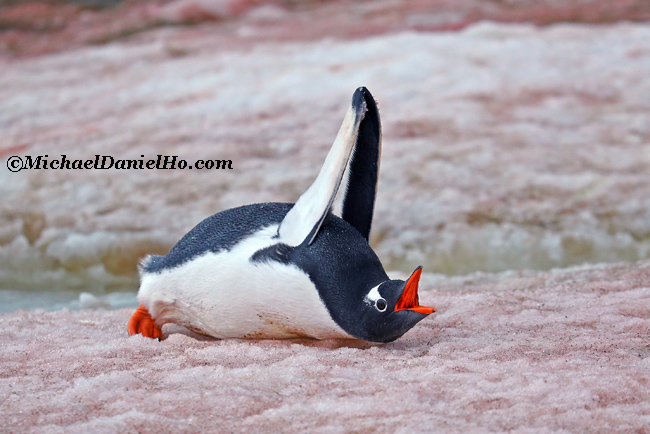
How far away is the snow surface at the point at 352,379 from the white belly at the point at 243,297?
0.05 metres

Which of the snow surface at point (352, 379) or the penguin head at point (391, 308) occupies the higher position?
the penguin head at point (391, 308)

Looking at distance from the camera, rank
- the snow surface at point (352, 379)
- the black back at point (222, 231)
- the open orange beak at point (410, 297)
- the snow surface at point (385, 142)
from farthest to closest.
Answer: the snow surface at point (385, 142), the black back at point (222, 231), the open orange beak at point (410, 297), the snow surface at point (352, 379)

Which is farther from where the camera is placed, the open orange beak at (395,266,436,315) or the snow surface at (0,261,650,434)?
the open orange beak at (395,266,436,315)

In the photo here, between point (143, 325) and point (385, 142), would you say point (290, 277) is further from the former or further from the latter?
point (385, 142)

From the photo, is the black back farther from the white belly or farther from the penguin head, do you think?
the penguin head

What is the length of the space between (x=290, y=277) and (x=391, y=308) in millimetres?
231

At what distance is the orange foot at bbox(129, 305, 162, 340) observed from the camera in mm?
1793

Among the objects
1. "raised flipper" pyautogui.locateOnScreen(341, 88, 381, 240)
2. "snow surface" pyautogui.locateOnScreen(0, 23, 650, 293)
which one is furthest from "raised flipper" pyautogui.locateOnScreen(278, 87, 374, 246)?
"snow surface" pyautogui.locateOnScreen(0, 23, 650, 293)

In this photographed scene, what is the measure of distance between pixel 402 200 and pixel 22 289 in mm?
1932

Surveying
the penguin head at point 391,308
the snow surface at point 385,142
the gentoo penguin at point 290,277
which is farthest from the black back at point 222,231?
the snow surface at point 385,142

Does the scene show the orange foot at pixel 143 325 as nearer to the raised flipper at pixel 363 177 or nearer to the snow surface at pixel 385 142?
the raised flipper at pixel 363 177

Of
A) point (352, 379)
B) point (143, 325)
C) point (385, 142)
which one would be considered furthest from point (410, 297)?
point (385, 142)

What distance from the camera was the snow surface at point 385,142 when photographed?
138 inches

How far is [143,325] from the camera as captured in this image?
5.90 ft
